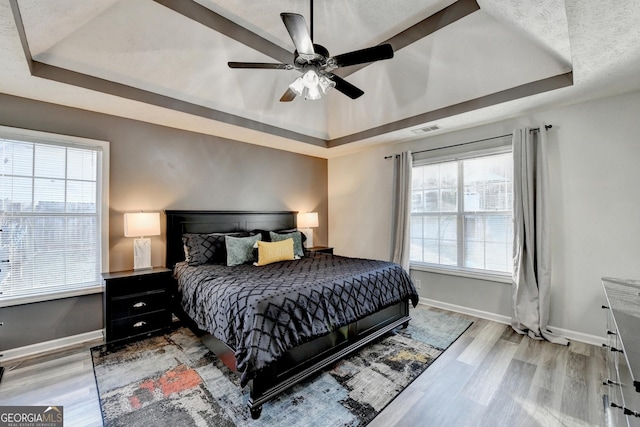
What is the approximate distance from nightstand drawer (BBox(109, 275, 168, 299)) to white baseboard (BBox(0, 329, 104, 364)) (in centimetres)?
68

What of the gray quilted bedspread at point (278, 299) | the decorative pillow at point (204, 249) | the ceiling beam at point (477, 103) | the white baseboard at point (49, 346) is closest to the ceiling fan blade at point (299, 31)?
the gray quilted bedspread at point (278, 299)

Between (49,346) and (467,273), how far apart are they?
4.96 m

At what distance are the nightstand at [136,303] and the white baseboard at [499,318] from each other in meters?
3.57

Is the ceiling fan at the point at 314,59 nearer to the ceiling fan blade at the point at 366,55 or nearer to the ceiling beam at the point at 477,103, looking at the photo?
the ceiling fan blade at the point at 366,55

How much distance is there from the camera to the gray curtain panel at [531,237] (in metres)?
3.10

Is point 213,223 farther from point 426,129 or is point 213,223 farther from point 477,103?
point 477,103

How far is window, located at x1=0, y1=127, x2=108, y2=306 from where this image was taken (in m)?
2.74

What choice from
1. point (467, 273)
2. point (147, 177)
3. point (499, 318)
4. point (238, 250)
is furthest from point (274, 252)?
point (499, 318)

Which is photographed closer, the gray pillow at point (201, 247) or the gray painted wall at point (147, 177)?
the gray painted wall at point (147, 177)

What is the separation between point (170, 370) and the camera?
2.46 metres

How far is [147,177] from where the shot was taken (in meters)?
3.54

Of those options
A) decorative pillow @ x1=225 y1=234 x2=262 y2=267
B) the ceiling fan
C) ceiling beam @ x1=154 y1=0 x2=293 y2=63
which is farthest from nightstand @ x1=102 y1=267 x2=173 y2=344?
ceiling beam @ x1=154 y1=0 x2=293 y2=63

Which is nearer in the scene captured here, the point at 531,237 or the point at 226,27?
the point at 226,27

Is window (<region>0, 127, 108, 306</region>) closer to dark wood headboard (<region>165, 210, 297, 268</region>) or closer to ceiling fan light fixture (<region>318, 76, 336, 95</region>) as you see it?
dark wood headboard (<region>165, 210, 297, 268</region>)
